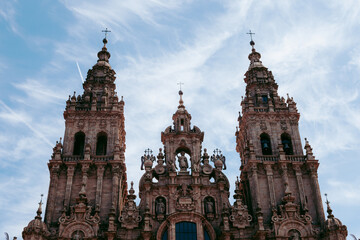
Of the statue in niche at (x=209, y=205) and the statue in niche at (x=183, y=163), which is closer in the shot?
the statue in niche at (x=209, y=205)

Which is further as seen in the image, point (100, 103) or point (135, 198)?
point (100, 103)

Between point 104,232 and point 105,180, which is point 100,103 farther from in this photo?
point 104,232

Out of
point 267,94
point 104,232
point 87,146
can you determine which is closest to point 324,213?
point 267,94

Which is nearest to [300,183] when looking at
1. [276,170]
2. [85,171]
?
[276,170]

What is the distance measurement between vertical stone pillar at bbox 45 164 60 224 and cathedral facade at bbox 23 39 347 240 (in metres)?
0.07

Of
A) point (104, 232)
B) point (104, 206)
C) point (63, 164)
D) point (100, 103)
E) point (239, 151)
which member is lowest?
point (104, 232)

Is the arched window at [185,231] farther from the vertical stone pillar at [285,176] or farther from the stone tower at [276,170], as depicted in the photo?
the vertical stone pillar at [285,176]

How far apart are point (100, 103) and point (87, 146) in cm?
551

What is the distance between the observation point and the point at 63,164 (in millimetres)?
37938

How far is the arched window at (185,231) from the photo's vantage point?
112 feet

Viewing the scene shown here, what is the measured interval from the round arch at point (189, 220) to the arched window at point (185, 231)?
0.89ft

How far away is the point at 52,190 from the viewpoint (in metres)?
36.4

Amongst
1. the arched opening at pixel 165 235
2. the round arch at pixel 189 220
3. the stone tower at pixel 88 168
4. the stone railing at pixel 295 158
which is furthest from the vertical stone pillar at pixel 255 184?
the stone tower at pixel 88 168

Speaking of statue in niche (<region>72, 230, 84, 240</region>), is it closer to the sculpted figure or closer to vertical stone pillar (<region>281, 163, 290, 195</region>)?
the sculpted figure
